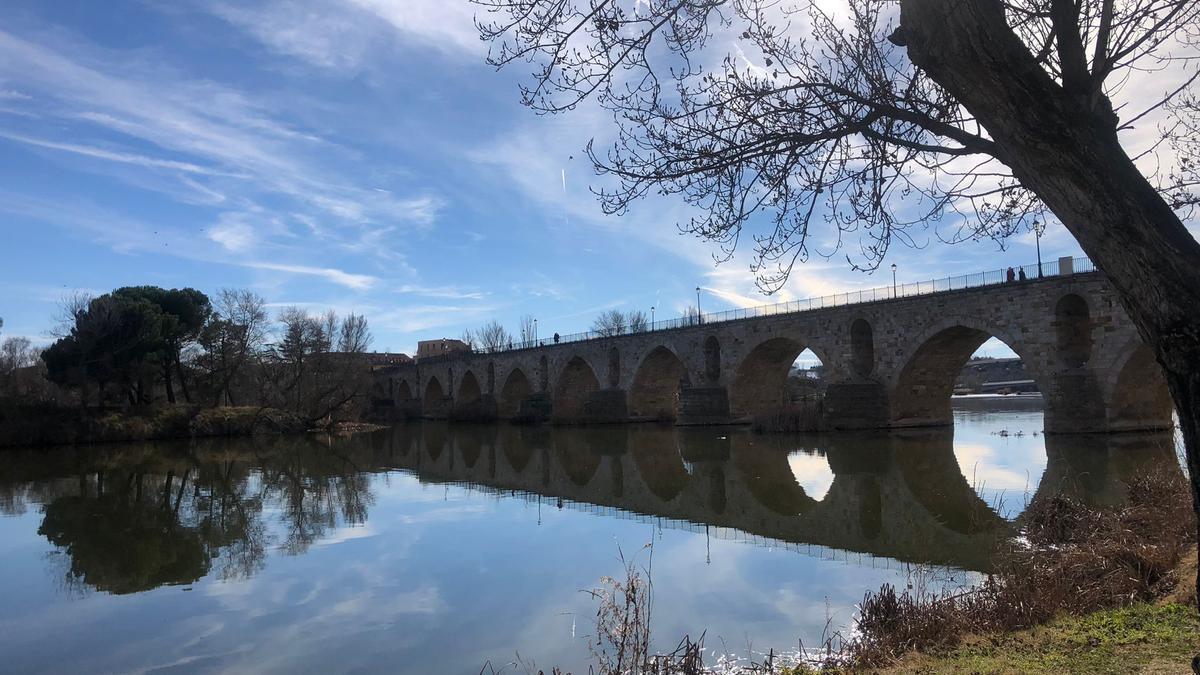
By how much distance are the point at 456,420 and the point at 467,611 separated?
41551mm

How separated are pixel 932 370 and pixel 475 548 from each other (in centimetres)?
1987

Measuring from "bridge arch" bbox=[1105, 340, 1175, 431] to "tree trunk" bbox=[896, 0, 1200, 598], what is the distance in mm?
18672

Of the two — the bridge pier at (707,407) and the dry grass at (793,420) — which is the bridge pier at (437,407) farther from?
the dry grass at (793,420)

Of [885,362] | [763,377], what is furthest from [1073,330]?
[763,377]

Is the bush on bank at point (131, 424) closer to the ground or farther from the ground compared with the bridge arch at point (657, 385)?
closer to the ground

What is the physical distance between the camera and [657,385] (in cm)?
3828

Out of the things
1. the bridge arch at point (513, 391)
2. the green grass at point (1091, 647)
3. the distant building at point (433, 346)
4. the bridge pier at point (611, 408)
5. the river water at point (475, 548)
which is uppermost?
the distant building at point (433, 346)

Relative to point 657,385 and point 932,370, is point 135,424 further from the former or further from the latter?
point 932,370

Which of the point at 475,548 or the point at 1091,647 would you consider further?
the point at 475,548

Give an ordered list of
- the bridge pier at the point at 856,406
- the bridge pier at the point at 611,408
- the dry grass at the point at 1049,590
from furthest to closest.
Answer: the bridge pier at the point at 611,408 < the bridge pier at the point at 856,406 < the dry grass at the point at 1049,590

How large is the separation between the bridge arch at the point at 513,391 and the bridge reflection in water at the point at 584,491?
2290cm

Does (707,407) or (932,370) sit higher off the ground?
(932,370)

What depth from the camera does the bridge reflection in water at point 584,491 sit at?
29.5 ft

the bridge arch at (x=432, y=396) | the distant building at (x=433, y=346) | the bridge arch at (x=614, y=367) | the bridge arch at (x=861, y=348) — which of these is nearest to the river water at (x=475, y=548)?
the bridge arch at (x=861, y=348)
